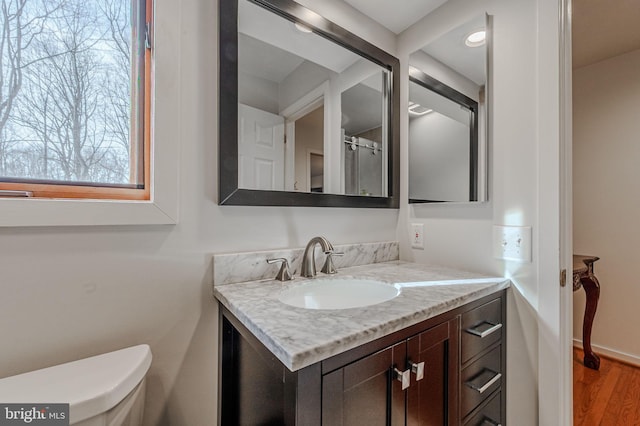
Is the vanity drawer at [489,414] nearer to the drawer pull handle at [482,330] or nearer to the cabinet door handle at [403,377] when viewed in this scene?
the drawer pull handle at [482,330]

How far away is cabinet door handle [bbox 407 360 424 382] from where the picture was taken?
69 centimetres

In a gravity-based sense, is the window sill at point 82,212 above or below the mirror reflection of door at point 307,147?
below

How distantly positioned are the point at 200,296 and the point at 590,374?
2.47 m

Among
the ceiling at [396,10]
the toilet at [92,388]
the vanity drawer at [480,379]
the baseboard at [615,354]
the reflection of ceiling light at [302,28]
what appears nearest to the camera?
the toilet at [92,388]

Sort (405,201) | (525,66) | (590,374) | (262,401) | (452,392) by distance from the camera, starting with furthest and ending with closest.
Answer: (590,374)
(405,201)
(525,66)
(452,392)
(262,401)

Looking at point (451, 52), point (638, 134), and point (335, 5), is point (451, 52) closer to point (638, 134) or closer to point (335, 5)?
point (335, 5)

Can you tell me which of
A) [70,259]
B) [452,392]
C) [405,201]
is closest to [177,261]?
[70,259]

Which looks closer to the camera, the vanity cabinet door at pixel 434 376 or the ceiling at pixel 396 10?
the vanity cabinet door at pixel 434 376

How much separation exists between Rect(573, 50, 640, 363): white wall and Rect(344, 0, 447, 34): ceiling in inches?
67.2

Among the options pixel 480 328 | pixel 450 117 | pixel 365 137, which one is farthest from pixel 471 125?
pixel 480 328

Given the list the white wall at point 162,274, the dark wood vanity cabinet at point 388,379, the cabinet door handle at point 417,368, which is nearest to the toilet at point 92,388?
the white wall at point 162,274

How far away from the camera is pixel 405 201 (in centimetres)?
147

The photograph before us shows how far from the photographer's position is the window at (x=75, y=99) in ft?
2.31

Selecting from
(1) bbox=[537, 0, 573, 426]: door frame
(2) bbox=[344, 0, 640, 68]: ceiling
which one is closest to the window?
(2) bbox=[344, 0, 640, 68]: ceiling
